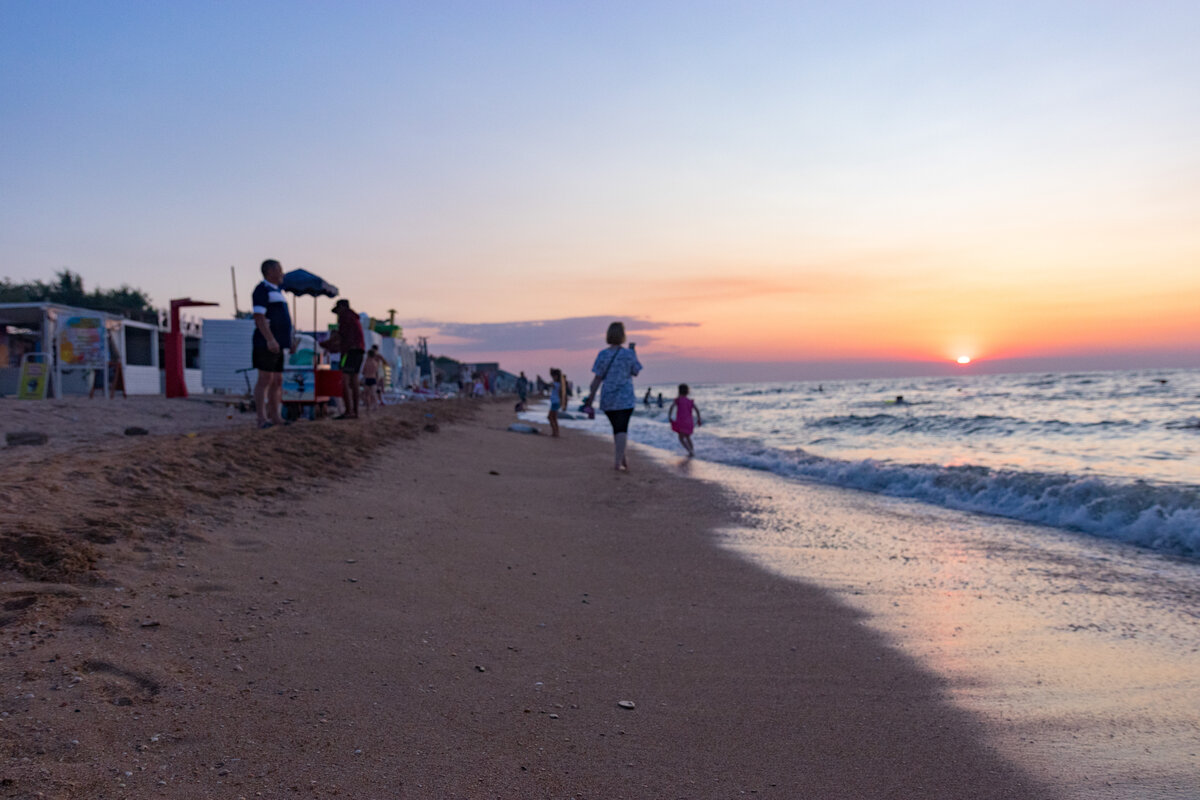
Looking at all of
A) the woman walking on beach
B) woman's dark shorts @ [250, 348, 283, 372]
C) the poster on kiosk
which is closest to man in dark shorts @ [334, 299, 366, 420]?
woman's dark shorts @ [250, 348, 283, 372]

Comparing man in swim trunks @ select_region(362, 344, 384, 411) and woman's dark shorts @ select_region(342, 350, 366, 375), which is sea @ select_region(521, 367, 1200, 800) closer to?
woman's dark shorts @ select_region(342, 350, 366, 375)

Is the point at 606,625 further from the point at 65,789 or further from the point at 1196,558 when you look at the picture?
the point at 1196,558

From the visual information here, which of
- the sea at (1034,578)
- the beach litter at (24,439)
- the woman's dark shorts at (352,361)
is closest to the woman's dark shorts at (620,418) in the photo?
the sea at (1034,578)

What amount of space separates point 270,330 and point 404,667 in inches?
237

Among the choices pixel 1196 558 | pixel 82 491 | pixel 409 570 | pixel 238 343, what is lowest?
pixel 1196 558

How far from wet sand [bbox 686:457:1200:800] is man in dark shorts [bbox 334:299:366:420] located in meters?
7.60

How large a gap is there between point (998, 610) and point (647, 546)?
223 centimetres

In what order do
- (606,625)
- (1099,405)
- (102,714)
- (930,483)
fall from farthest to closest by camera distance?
1. (1099,405)
2. (930,483)
3. (606,625)
4. (102,714)

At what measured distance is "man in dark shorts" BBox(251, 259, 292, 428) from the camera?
7613 millimetres

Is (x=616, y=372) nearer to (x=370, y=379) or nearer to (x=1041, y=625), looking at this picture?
(x=1041, y=625)

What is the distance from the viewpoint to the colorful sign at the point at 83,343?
16156 millimetres

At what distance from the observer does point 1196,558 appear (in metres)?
5.14

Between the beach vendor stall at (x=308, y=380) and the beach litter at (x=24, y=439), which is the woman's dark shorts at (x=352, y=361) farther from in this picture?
the beach litter at (x=24, y=439)

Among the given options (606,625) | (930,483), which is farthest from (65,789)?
(930,483)
